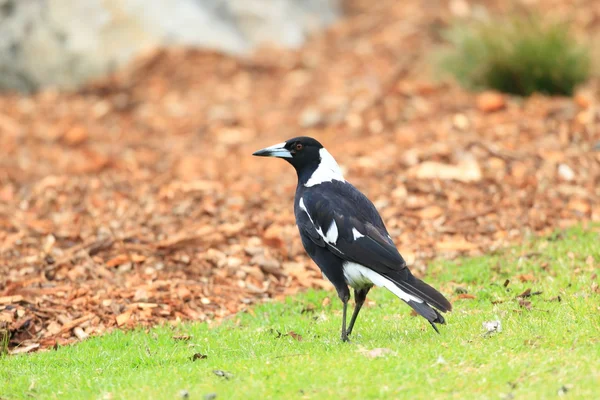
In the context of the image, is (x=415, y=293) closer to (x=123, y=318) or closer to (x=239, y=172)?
(x=123, y=318)

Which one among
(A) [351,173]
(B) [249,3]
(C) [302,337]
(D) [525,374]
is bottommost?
(C) [302,337]

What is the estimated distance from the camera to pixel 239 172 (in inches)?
400

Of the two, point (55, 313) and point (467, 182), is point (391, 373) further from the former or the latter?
point (467, 182)

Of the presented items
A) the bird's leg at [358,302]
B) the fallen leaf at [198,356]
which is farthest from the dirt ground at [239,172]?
the bird's leg at [358,302]

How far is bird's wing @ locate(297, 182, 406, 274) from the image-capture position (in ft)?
18.4

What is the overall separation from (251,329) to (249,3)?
945 centimetres

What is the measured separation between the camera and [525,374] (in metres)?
4.74

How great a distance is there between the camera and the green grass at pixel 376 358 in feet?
15.5

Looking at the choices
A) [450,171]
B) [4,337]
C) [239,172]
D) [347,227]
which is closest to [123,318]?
[4,337]

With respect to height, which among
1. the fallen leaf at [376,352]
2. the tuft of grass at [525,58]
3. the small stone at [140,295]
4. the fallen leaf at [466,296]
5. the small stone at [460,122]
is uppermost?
the tuft of grass at [525,58]

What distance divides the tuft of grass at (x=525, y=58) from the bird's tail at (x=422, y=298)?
629 centimetres

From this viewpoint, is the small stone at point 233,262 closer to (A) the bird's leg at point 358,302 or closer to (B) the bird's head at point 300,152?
(B) the bird's head at point 300,152

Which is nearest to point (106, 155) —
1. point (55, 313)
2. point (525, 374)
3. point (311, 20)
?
point (55, 313)

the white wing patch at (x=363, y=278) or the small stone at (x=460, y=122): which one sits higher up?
the small stone at (x=460, y=122)
